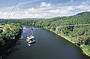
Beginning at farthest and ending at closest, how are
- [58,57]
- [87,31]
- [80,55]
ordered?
[87,31]
[80,55]
[58,57]

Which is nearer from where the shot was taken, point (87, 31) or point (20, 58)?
point (20, 58)

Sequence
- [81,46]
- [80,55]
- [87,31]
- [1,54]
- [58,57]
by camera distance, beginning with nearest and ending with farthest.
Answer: [1,54] → [58,57] → [80,55] → [81,46] → [87,31]

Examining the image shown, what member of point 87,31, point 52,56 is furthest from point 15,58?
point 87,31

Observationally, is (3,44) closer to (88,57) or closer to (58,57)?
(58,57)

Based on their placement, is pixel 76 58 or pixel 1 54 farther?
pixel 76 58

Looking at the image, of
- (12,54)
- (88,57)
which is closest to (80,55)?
(88,57)

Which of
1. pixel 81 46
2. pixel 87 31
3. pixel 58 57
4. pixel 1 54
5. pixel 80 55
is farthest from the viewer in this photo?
pixel 87 31

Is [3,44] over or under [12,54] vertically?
over

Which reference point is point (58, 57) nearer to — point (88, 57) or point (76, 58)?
point (76, 58)

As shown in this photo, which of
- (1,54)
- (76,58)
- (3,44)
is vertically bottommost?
(76,58)
